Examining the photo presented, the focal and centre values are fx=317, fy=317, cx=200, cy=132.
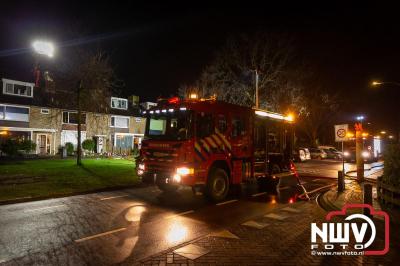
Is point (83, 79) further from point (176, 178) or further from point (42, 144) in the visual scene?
point (42, 144)

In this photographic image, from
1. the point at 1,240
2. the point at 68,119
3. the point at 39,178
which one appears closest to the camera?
the point at 1,240

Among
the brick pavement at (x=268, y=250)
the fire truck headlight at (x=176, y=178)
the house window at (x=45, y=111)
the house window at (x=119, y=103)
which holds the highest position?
the house window at (x=119, y=103)

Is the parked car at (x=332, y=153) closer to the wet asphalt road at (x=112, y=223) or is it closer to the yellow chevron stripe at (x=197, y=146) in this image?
the wet asphalt road at (x=112, y=223)

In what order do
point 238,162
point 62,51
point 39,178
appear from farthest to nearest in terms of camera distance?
point 62,51
point 39,178
point 238,162

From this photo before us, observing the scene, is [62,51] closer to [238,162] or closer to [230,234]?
[238,162]

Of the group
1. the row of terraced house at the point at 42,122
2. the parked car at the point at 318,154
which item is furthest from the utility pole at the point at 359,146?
the parked car at the point at 318,154

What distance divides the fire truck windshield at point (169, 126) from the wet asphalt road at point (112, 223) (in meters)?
2.22

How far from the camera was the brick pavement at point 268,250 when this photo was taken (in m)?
5.47

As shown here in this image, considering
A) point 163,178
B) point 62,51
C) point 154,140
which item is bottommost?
point 163,178

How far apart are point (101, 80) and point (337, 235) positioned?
20086 mm

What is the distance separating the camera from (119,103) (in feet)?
154

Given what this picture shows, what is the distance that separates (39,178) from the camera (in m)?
15.1

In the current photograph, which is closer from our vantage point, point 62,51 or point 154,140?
point 154,140

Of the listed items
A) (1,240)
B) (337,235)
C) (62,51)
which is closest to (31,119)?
(62,51)
